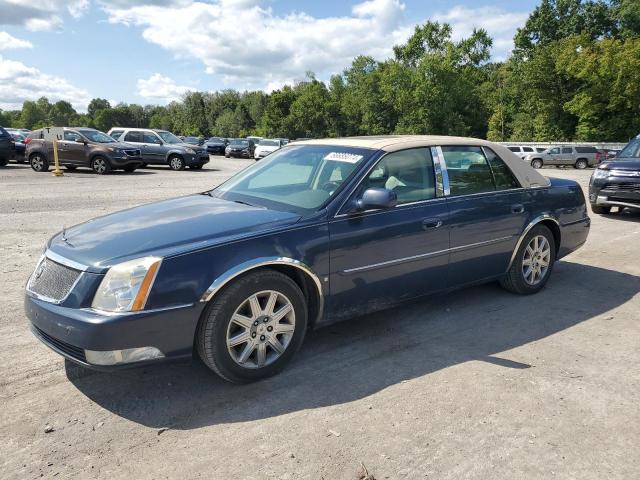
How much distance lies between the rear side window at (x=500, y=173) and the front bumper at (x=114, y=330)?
3313 mm

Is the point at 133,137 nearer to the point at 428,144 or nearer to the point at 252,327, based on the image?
the point at 428,144

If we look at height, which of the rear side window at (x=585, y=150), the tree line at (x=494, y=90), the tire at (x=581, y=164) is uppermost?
the tree line at (x=494, y=90)

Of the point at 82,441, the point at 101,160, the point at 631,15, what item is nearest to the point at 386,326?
the point at 82,441

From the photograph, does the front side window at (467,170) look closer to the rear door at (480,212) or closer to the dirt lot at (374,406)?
the rear door at (480,212)

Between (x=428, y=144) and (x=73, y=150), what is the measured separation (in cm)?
1785

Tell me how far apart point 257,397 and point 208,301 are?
0.71 m

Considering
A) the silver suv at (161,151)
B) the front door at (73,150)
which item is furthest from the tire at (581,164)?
the front door at (73,150)

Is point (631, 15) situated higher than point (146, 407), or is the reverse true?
point (631, 15)

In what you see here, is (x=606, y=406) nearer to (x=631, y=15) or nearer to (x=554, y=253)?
(x=554, y=253)

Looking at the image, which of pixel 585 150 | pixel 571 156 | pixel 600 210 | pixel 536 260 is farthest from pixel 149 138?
pixel 585 150

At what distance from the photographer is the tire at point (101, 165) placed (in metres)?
19.3

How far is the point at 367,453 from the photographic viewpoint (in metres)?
2.83

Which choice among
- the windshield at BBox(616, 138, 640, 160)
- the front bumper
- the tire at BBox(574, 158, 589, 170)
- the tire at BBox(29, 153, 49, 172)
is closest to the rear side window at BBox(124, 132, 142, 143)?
the tire at BBox(29, 153, 49, 172)

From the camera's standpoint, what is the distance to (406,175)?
4496 millimetres
